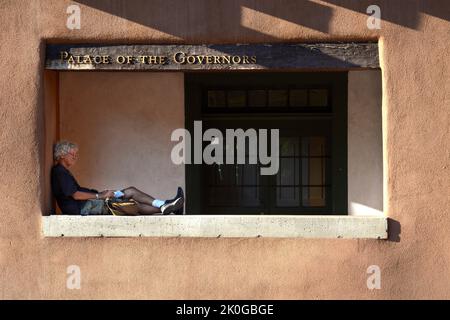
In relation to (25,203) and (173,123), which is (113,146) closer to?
(173,123)

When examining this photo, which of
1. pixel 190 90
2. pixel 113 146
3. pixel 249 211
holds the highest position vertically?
pixel 190 90

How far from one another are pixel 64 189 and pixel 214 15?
8.34 feet

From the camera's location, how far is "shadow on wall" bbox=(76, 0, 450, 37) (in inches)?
352

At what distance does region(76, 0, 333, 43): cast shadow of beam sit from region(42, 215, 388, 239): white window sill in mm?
1954

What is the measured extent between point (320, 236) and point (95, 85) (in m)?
→ 3.64

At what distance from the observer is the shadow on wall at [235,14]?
8.94 metres

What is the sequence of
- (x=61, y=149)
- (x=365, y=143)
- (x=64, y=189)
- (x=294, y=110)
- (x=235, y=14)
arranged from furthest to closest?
(x=294, y=110), (x=365, y=143), (x=61, y=149), (x=64, y=189), (x=235, y=14)

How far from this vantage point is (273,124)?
1085cm

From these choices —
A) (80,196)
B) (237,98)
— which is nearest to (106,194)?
(80,196)

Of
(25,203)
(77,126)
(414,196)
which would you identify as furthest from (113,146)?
(414,196)

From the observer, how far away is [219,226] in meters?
9.09

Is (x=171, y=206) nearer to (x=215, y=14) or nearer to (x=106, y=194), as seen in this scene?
(x=106, y=194)

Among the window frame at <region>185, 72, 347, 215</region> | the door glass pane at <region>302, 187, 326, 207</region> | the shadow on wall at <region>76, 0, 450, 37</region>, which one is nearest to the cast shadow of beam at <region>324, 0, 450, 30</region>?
the shadow on wall at <region>76, 0, 450, 37</region>

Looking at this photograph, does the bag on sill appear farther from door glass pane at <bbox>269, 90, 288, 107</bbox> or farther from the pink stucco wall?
door glass pane at <bbox>269, 90, 288, 107</bbox>
